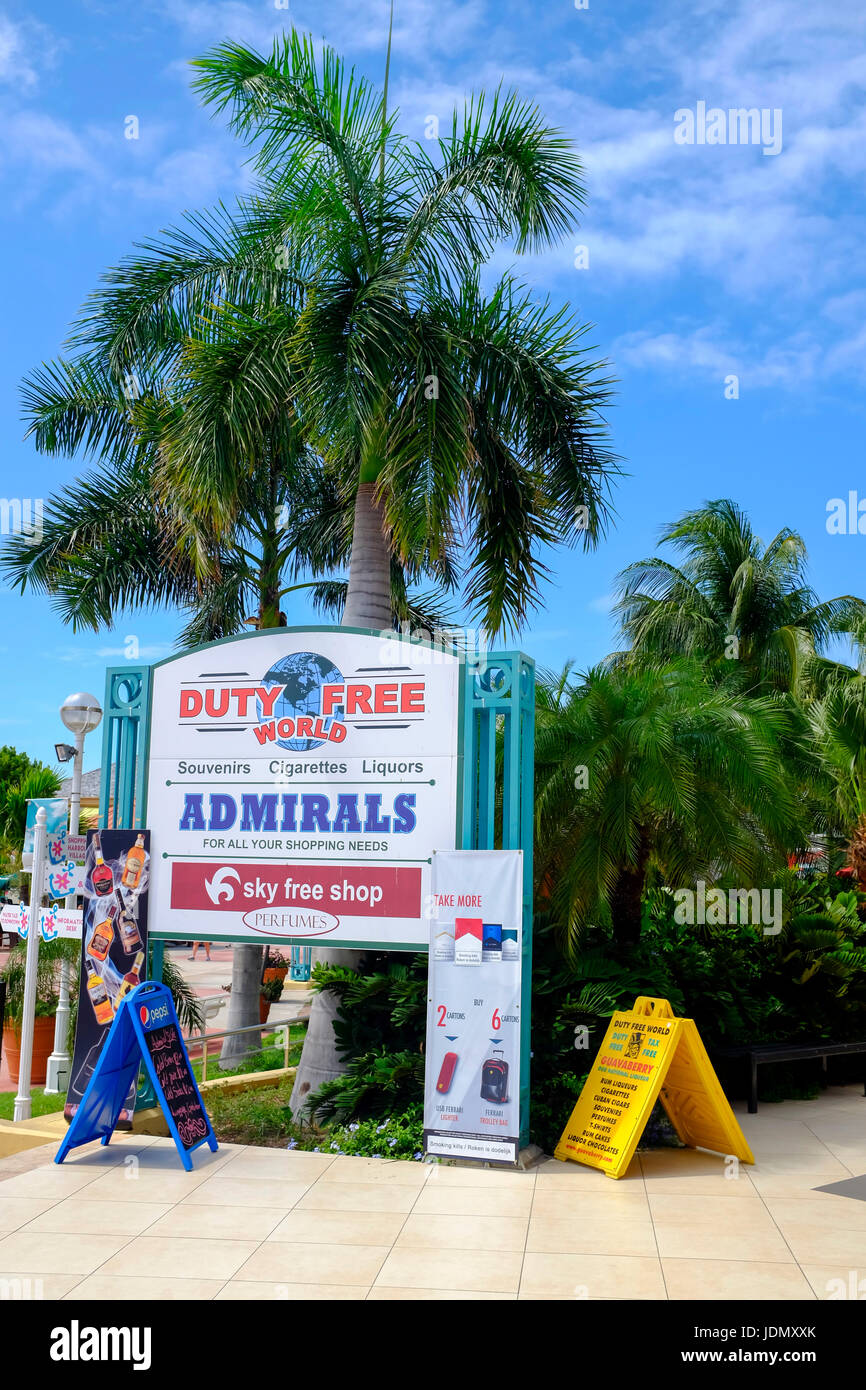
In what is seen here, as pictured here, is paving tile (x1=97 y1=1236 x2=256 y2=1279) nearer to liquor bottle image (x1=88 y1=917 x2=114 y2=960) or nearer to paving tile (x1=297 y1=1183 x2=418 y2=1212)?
paving tile (x1=297 y1=1183 x2=418 y2=1212)

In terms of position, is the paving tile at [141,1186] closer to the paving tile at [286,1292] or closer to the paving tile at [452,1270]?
the paving tile at [286,1292]

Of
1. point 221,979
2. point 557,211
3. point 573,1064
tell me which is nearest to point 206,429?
point 557,211

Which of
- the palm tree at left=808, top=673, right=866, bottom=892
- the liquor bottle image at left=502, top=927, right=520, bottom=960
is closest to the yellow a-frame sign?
the liquor bottle image at left=502, top=927, right=520, bottom=960

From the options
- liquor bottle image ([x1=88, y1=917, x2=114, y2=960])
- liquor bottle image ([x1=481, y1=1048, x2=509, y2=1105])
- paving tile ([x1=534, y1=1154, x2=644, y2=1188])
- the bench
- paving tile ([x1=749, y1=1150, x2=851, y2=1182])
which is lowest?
paving tile ([x1=749, y1=1150, x2=851, y2=1182])

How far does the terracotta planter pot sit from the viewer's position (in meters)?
13.9

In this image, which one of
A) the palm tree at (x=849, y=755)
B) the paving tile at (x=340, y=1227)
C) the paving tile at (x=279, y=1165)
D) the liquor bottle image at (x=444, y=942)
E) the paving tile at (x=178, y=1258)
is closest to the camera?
the paving tile at (x=178, y=1258)

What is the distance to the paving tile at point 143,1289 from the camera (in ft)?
18.4

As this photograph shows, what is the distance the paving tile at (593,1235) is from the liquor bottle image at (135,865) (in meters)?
4.44

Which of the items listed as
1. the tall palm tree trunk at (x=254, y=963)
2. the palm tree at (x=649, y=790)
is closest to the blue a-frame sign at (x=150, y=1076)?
the palm tree at (x=649, y=790)

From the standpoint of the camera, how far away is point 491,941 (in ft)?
27.4

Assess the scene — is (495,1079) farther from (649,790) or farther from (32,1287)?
(32,1287)

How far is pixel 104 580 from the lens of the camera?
1666 cm

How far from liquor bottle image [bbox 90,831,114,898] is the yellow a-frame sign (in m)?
4.30

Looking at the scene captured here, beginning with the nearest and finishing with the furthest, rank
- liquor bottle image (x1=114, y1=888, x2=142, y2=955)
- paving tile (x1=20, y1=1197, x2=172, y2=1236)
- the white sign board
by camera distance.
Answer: paving tile (x1=20, y1=1197, x2=172, y2=1236) < the white sign board < liquor bottle image (x1=114, y1=888, x2=142, y2=955)
